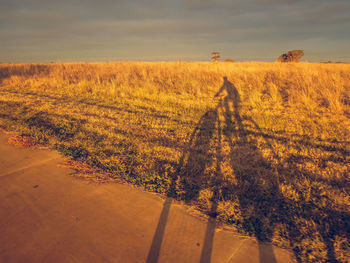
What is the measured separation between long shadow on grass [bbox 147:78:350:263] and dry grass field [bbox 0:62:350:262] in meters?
0.01

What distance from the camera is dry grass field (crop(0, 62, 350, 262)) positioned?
2373mm

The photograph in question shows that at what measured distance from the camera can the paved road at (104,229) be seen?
6.20 ft

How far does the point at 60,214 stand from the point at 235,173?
2.39 meters

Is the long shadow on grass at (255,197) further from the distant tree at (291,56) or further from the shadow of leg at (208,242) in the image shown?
the distant tree at (291,56)

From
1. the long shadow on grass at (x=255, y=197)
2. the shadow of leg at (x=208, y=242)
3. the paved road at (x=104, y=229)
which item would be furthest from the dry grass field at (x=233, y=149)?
the paved road at (x=104, y=229)

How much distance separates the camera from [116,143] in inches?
169

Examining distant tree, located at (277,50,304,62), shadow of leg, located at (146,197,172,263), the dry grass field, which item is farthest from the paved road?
distant tree, located at (277,50,304,62)

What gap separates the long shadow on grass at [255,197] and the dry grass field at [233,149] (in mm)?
13

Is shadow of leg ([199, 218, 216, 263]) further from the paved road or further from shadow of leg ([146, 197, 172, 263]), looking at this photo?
shadow of leg ([146, 197, 172, 263])

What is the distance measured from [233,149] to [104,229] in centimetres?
Result: 283

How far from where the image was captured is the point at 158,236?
82.2 inches

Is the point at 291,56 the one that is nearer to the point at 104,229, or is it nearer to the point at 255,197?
the point at 255,197

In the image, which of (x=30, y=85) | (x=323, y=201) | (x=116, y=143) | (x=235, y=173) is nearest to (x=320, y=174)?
(x=323, y=201)

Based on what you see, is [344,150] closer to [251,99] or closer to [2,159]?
[251,99]
